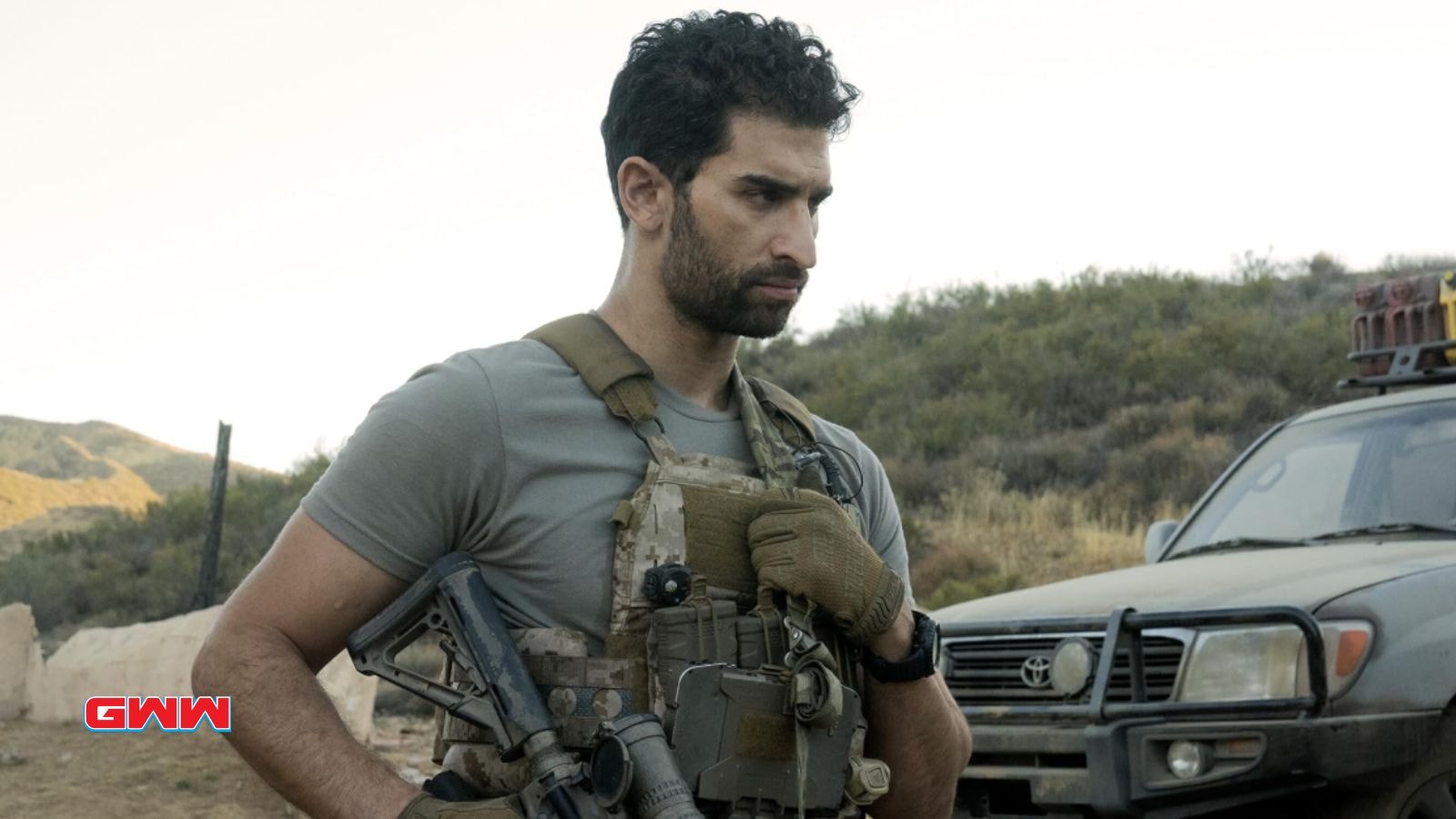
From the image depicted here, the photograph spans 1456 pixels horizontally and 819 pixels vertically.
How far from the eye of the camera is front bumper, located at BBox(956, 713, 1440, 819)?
4.48 metres

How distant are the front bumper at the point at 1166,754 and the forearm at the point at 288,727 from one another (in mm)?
2784

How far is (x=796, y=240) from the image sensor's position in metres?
2.70

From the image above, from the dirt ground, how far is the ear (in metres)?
5.53

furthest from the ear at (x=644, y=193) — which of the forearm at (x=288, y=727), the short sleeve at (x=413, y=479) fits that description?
the forearm at (x=288, y=727)

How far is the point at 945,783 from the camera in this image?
287 cm

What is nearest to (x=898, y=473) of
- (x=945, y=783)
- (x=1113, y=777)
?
(x=1113, y=777)

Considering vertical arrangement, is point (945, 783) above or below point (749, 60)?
below

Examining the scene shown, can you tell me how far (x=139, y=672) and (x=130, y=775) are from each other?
0.97 meters

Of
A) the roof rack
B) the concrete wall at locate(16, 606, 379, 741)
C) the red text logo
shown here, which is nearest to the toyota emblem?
the roof rack

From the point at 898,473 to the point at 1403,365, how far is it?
1464 centimetres

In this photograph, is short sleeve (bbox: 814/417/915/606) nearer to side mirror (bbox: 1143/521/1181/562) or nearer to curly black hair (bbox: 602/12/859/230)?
curly black hair (bbox: 602/12/859/230)

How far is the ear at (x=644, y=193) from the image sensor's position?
9.14ft

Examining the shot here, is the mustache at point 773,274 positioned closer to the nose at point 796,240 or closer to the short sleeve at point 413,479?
the nose at point 796,240

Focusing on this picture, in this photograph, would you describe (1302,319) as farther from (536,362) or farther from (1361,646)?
(536,362)
